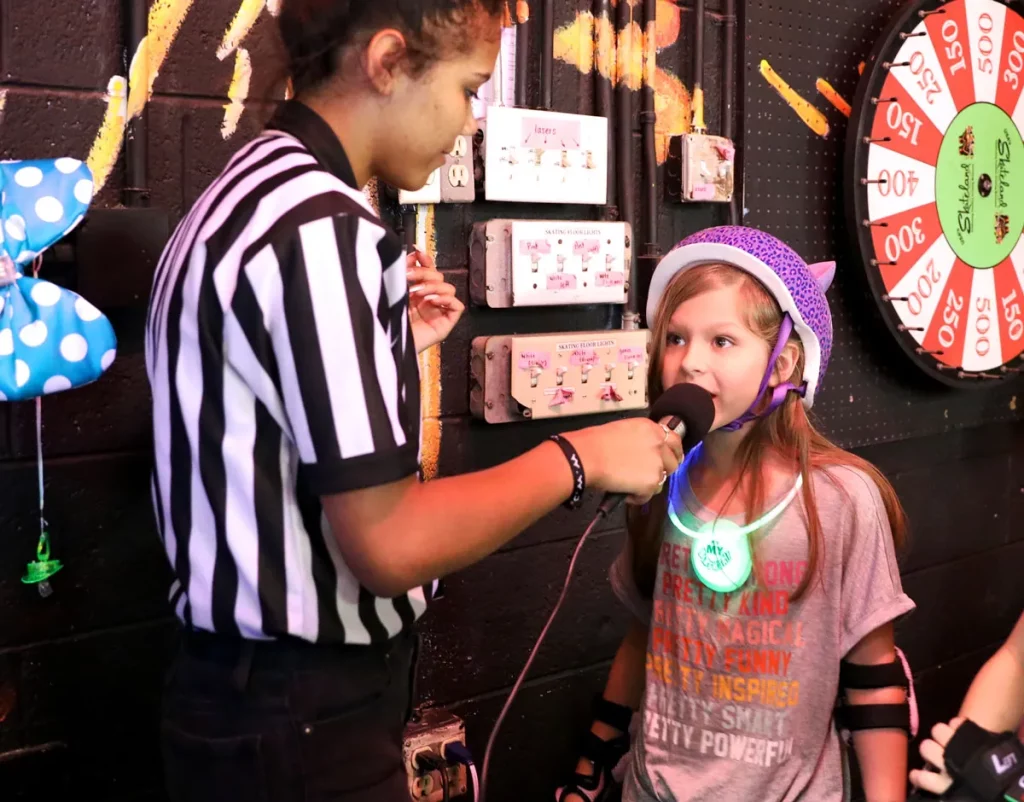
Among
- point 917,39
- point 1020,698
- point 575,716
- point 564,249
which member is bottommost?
point 575,716

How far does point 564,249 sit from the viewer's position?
175 cm

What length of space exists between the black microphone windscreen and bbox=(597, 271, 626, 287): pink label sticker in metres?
0.54

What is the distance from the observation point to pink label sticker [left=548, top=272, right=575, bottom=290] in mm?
1741

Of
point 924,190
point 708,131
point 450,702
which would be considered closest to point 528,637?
point 450,702

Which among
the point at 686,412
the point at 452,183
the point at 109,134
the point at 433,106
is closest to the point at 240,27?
the point at 109,134

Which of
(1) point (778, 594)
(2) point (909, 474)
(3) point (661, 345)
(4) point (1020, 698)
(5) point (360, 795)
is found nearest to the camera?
(5) point (360, 795)

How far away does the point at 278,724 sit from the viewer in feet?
3.04

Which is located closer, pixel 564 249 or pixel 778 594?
pixel 778 594

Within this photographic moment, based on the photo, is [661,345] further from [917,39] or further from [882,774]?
[917,39]

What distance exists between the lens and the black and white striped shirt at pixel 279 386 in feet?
2.75

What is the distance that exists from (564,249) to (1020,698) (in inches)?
38.1

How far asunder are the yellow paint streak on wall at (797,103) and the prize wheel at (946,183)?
0.07 meters

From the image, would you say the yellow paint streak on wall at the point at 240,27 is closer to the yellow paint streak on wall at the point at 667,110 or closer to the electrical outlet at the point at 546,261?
the electrical outlet at the point at 546,261

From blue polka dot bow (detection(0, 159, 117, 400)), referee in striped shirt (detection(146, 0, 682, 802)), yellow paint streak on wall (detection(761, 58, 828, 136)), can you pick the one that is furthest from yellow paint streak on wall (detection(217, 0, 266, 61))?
yellow paint streak on wall (detection(761, 58, 828, 136))
